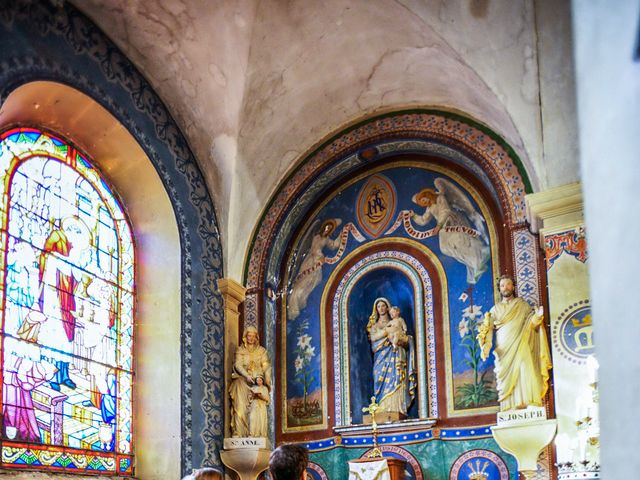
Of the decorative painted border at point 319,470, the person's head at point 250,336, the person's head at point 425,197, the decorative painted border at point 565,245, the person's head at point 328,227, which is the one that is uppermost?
the person's head at point 425,197

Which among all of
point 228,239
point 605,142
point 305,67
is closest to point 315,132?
point 305,67

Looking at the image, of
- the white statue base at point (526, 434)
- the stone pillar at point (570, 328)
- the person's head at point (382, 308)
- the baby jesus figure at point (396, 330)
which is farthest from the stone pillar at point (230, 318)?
the stone pillar at point (570, 328)

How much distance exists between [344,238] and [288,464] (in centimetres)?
674

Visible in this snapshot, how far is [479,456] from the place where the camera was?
342 inches

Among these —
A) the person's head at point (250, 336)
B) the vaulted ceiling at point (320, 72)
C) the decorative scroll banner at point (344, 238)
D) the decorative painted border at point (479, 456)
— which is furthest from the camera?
the decorative scroll banner at point (344, 238)

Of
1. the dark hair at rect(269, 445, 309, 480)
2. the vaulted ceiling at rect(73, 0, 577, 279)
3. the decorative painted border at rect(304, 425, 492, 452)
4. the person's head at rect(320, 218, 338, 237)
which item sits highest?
the vaulted ceiling at rect(73, 0, 577, 279)

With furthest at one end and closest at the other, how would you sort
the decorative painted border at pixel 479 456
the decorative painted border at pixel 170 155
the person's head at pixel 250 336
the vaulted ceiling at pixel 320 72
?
1. the person's head at pixel 250 336
2. the decorative painted border at pixel 479 456
3. the vaulted ceiling at pixel 320 72
4. the decorative painted border at pixel 170 155

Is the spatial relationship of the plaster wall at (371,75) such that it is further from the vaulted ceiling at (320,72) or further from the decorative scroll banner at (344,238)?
the decorative scroll banner at (344,238)

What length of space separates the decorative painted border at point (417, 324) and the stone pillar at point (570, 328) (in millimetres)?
1792

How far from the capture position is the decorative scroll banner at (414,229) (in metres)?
9.46

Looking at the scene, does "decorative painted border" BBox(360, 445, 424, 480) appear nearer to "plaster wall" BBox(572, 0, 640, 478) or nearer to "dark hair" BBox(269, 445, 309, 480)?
"dark hair" BBox(269, 445, 309, 480)

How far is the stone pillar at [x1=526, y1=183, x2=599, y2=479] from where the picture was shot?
7.21m

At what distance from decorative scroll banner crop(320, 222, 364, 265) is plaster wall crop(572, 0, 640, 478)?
28.4 ft

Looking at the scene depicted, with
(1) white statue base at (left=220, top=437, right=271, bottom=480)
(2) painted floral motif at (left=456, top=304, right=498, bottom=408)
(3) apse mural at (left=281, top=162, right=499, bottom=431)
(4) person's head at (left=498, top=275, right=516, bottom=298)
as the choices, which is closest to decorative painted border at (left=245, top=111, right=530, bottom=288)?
(3) apse mural at (left=281, top=162, right=499, bottom=431)
